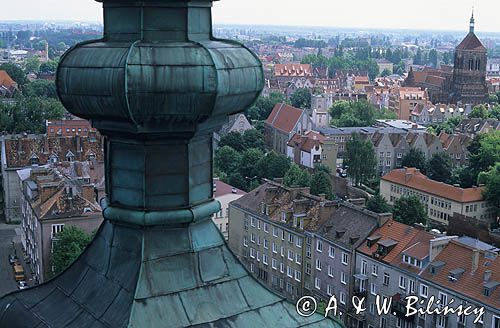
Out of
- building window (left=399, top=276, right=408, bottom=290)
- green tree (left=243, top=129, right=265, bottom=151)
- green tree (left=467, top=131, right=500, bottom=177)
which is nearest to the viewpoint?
building window (left=399, top=276, right=408, bottom=290)

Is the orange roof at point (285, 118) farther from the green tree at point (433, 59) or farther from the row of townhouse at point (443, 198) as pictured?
the green tree at point (433, 59)

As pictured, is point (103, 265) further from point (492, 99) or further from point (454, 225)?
point (492, 99)

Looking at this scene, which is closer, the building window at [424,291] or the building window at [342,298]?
the building window at [424,291]

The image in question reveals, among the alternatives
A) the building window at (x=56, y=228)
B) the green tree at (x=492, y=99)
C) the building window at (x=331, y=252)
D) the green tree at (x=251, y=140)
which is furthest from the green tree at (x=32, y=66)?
the building window at (x=331, y=252)

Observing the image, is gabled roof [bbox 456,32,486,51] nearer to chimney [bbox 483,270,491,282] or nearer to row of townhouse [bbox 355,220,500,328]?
row of townhouse [bbox 355,220,500,328]

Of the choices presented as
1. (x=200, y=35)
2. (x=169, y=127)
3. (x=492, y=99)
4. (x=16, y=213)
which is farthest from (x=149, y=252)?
(x=492, y=99)

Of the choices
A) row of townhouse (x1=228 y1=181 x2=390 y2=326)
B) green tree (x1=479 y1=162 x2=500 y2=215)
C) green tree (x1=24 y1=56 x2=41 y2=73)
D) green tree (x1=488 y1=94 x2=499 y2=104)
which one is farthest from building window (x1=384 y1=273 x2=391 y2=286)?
green tree (x1=24 y1=56 x2=41 y2=73)
